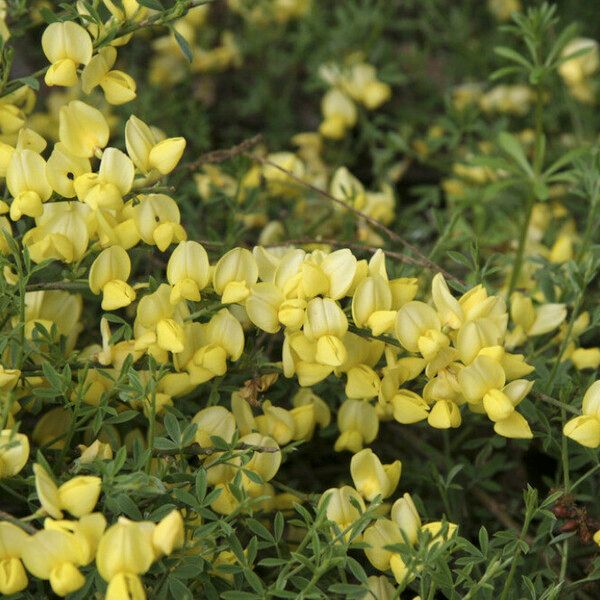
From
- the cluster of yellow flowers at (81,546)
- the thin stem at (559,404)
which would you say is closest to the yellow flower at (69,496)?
the cluster of yellow flowers at (81,546)

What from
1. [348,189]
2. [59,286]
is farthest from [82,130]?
[348,189]

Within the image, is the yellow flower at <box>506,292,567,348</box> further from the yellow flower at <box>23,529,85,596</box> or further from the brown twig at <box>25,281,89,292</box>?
the yellow flower at <box>23,529,85,596</box>

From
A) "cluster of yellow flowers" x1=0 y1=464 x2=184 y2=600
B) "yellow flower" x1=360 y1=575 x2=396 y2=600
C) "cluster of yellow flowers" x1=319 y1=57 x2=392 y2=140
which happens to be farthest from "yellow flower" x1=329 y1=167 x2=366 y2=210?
"cluster of yellow flowers" x1=0 y1=464 x2=184 y2=600

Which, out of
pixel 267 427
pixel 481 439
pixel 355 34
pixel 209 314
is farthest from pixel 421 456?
pixel 355 34

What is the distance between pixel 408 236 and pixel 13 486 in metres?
0.89

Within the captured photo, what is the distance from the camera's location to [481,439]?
1214mm

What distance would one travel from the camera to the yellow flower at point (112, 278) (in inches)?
38.5

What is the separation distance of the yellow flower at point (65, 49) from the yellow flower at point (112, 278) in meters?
0.20

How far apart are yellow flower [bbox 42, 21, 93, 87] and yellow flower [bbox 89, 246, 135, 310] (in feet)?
0.65

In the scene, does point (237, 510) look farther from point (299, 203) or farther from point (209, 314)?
point (299, 203)

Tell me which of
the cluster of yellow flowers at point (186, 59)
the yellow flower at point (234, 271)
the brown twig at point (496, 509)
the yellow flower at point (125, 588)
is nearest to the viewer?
the yellow flower at point (125, 588)

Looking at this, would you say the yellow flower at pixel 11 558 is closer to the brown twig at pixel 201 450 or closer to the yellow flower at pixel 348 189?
the brown twig at pixel 201 450

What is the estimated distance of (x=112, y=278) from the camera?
3.26 ft

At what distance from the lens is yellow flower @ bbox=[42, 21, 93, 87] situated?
1038 millimetres
